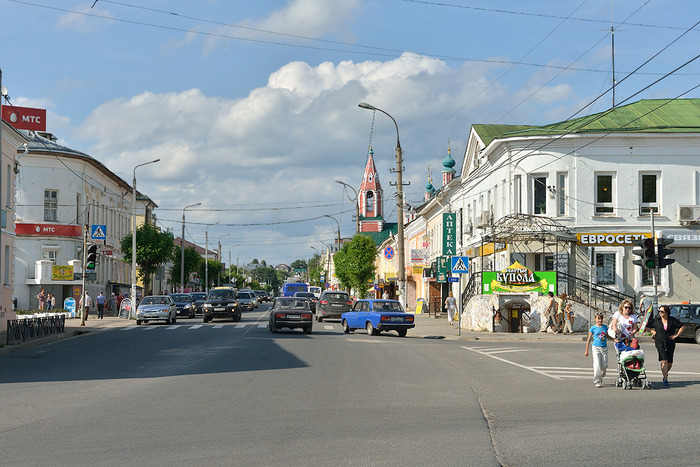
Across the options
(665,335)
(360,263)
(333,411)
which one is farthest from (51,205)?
(333,411)

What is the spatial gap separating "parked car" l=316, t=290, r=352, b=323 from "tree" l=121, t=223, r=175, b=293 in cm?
2582

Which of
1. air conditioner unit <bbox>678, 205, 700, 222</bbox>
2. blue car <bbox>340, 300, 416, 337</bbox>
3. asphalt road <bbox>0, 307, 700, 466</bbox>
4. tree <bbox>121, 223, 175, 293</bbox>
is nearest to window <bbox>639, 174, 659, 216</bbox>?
air conditioner unit <bbox>678, 205, 700, 222</bbox>

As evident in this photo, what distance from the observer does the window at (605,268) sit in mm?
36750

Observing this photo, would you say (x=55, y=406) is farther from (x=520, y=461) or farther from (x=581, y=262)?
(x=581, y=262)

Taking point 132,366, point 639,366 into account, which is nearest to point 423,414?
point 639,366

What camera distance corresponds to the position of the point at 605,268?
36.9 m

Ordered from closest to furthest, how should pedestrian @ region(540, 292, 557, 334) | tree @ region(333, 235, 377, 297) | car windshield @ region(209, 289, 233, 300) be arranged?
pedestrian @ region(540, 292, 557, 334) < car windshield @ region(209, 289, 233, 300) < tree @ region(333, 235, 377, 297)

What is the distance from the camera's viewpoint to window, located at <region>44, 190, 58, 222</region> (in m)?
58.6

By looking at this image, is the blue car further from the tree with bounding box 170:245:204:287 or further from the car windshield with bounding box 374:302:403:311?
the tree with bounding box 170:245:204:287

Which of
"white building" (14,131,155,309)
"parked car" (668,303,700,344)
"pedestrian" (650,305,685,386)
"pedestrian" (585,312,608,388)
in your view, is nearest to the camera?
"pedestrian" (585,312,608,388)

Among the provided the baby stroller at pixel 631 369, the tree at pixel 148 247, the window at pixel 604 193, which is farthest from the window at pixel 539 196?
the tree at pixel 148 247

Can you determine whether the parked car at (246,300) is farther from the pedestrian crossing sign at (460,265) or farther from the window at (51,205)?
the pedestrian crossing sign at (460,265)

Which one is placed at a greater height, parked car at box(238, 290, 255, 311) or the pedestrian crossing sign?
the pedestrian crossing sign

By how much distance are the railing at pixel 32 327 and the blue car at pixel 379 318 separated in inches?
460
